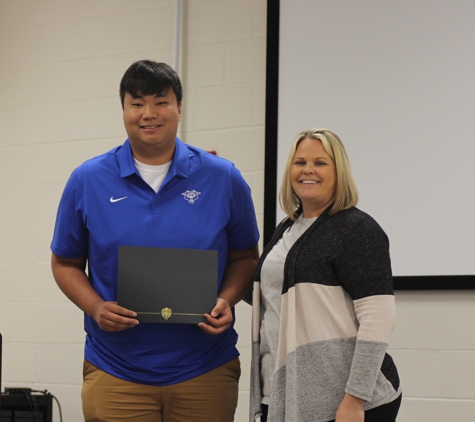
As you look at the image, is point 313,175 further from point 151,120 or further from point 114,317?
point 114,317

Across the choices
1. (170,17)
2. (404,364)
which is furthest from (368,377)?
(170,17)

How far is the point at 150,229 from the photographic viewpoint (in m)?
2.02

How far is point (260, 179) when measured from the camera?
3.21 m

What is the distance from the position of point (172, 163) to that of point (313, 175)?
50 centimetres

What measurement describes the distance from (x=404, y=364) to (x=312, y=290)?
1.30m

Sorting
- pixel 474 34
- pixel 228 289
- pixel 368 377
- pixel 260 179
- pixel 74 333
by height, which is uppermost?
pixel 474 34

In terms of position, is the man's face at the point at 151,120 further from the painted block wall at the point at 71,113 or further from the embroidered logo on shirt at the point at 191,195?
the painted block wall at the point at 71,113

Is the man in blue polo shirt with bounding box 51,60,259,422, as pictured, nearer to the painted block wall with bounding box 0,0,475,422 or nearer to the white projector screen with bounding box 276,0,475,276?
the white projector screen with bounding box 276,0,475,276

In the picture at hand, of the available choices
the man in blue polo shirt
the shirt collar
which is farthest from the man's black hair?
the shirt collar

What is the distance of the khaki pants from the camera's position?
1.97 m

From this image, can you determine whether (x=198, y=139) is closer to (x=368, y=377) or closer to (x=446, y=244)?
(x=446, y=244)

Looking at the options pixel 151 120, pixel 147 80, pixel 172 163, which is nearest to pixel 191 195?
pixel 172 163

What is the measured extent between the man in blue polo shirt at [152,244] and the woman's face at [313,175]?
0.32 metres

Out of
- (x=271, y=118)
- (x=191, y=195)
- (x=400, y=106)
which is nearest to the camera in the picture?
(x=191, y=195)
